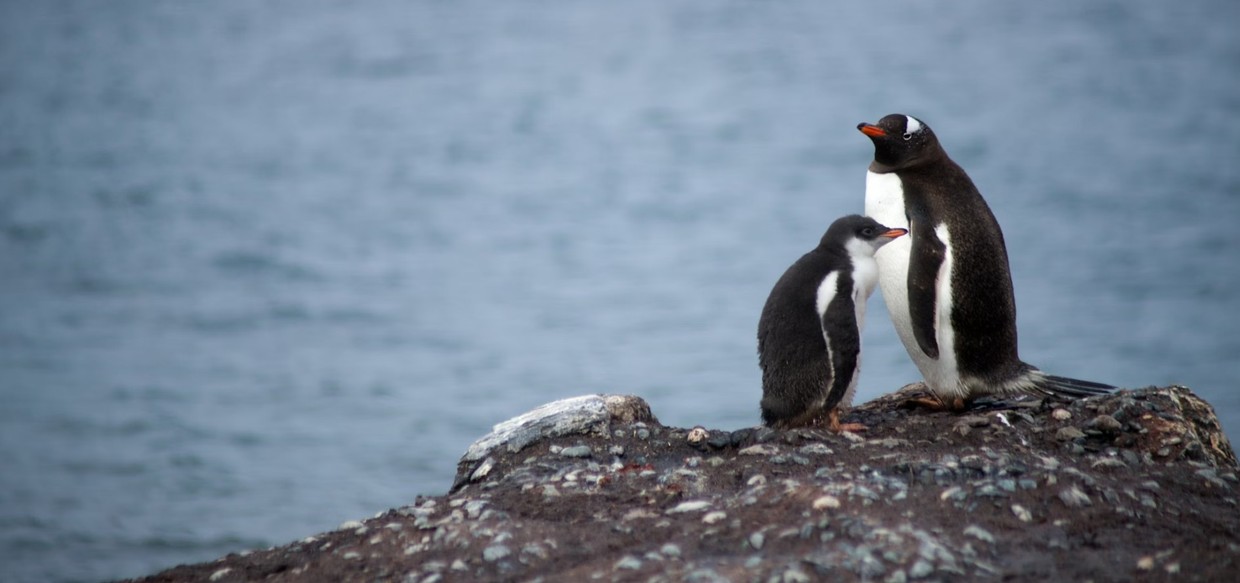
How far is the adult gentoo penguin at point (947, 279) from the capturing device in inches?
222

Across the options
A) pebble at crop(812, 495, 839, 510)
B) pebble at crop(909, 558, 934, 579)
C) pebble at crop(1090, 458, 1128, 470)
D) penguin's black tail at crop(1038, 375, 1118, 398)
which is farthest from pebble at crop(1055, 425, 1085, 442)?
pebble at crop(909, 558, 934, 579)

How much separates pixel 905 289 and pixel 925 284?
0.13 meters

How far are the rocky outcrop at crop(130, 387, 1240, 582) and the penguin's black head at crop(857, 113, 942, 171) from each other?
109 cm

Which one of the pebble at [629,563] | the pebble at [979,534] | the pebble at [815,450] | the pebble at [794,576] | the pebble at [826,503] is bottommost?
the pebble at [979,534]

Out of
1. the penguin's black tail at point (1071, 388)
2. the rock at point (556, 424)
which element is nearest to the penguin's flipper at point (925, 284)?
the penguin's black tail at point (1071, 388)

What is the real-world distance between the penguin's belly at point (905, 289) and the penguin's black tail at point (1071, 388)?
1.14 feet

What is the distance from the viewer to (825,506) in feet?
13.9

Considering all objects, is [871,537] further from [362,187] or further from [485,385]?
[362,187]

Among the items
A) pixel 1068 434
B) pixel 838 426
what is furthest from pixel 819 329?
pixel 1068 434

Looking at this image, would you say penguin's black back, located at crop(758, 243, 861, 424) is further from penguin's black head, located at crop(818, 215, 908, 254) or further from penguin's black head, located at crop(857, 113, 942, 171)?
penguin's black head, located at crop(857, 113, 942, 171)

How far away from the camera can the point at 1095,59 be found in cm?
3325

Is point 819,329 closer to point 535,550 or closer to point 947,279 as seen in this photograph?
point 947,279

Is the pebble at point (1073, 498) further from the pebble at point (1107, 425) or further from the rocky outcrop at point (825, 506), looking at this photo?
the pebble at point (1107, 425)

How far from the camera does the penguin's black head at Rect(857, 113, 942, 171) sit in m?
5.82
